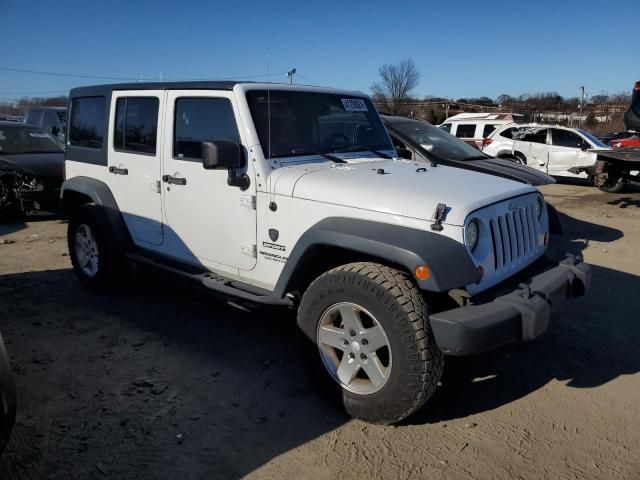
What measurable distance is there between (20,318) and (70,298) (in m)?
0.59

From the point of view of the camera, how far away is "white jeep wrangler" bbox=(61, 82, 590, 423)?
9.45 feet

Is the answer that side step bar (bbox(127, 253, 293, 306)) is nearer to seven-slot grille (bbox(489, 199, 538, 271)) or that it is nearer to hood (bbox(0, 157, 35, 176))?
seven-slot grille (bbox(489, 199, 538, 271))

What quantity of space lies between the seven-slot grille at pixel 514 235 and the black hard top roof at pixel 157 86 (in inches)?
83.1

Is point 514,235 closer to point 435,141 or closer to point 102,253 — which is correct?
point 102,253

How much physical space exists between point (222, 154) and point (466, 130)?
14.9 metres

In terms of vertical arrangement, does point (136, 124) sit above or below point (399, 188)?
above

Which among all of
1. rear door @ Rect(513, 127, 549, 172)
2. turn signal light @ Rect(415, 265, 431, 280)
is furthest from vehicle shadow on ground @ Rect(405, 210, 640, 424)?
rear door @ Rect(513, 127, 549, 172)

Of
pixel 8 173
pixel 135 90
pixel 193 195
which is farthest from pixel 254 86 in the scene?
pixel 8 173

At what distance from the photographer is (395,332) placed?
9.45 feet

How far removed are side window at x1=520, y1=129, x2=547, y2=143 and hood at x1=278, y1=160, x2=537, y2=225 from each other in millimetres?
11939

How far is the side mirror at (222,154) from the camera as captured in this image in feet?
11.3

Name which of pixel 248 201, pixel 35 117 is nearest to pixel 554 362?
pixel 248 201

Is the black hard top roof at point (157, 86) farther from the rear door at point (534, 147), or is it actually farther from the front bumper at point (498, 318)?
the rear door at point (534, 147)

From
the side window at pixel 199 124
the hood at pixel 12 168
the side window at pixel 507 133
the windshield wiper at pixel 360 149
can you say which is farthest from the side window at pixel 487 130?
the side window at pixel 199 124
